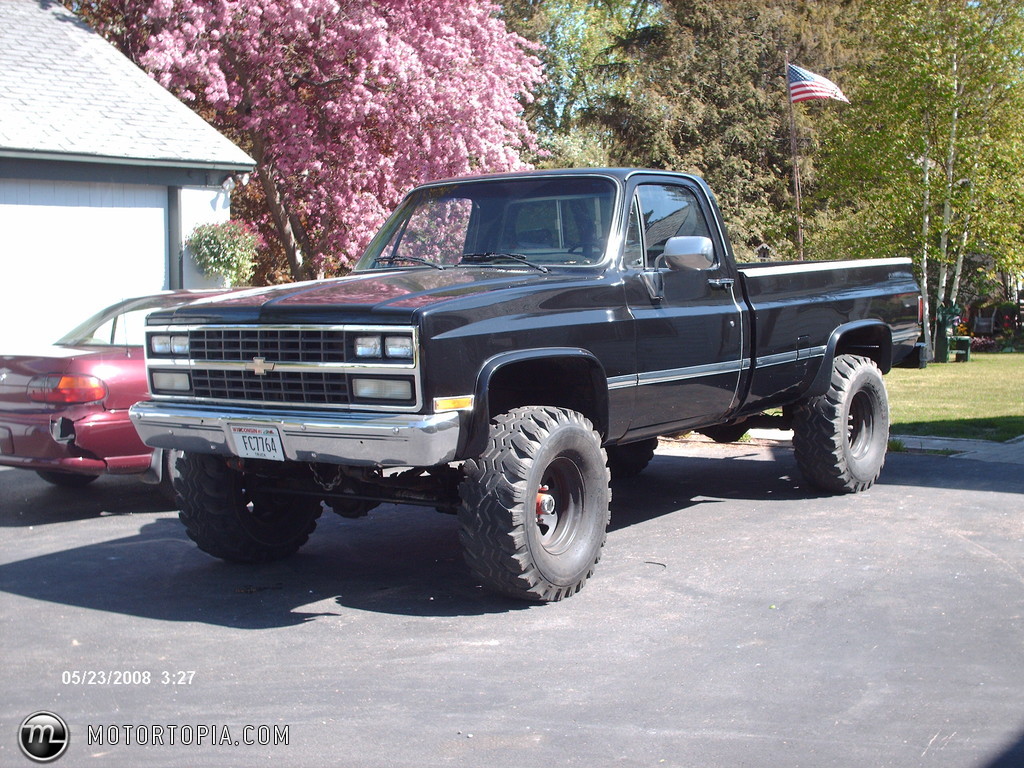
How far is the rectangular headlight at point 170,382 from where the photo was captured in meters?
6.07

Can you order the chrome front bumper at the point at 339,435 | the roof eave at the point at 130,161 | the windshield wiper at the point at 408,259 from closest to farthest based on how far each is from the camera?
1. the chrome front bumper at the point at 339,435
2. the windshield wiper at the point at 408,259
3. the roof eave at the point at 130,161

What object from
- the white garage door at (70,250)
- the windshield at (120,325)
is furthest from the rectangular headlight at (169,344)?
the white garage door at (70,250)

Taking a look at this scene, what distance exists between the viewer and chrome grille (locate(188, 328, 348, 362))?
5395 mm

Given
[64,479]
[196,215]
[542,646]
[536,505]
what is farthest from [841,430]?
[196,215]

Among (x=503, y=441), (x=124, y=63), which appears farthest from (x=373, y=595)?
(x=124, y=63)

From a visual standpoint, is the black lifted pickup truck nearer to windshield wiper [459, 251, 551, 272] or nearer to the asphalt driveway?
windshield wiper [459, 251, 551, 272]

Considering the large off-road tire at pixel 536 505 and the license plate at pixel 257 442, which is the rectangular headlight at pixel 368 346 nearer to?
the license plate at pixel 257 442

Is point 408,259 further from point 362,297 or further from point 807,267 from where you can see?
point 807,267

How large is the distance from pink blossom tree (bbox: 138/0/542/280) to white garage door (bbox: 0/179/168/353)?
4.18m

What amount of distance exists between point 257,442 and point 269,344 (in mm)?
496

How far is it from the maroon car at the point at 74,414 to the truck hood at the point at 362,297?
1869mm

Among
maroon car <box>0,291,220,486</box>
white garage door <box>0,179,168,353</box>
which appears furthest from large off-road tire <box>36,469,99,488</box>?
white garage door <box>0,179,168,353</box>

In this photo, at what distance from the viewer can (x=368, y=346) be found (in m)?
5.26

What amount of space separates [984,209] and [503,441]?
22.1m
